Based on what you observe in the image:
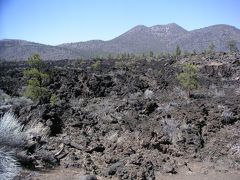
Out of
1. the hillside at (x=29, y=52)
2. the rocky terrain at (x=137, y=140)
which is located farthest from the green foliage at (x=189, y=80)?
the hillside at (x=29, y=52)

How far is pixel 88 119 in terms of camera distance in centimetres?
1342

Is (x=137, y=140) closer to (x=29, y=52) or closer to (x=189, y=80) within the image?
(x=189, y=80)

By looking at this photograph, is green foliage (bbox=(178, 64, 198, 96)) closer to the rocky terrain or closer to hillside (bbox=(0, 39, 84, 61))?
→ the rocky terrain

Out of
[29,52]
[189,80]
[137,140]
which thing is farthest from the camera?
[29,52]

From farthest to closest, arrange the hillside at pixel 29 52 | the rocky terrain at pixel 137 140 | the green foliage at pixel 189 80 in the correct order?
the hillside at pixel 29 52
the green foliage at pixel 189 80
the rocky terrain at pixel 137 140

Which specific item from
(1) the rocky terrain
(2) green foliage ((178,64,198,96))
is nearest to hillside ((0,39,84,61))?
(2) green foliage ((178,64,198,96))

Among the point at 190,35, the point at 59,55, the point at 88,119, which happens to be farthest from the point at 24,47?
the point at 88,119

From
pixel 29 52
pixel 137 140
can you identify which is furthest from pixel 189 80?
pixel 29 52

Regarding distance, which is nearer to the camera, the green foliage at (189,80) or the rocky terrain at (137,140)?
the rocky terrain at (137,140)

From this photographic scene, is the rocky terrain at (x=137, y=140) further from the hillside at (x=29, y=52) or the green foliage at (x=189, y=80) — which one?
the hillside at (x=29, y=52)

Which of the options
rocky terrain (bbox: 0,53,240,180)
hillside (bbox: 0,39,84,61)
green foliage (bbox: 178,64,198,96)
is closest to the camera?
rocky terrain (bbox: 0,53,240,180)

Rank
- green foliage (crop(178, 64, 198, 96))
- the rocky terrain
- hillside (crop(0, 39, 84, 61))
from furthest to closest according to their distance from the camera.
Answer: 1. hillside (crop(0, 39, 84, 61))
2. green foliage (crop(178, 64, 198, 96))
3. the rocky terrain

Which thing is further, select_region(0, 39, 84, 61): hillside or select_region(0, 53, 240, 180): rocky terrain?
select_region(0, 39, 84, 61): hillside

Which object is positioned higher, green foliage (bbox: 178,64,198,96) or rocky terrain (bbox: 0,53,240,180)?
green foliage (bbox: 178,64,198,96)
